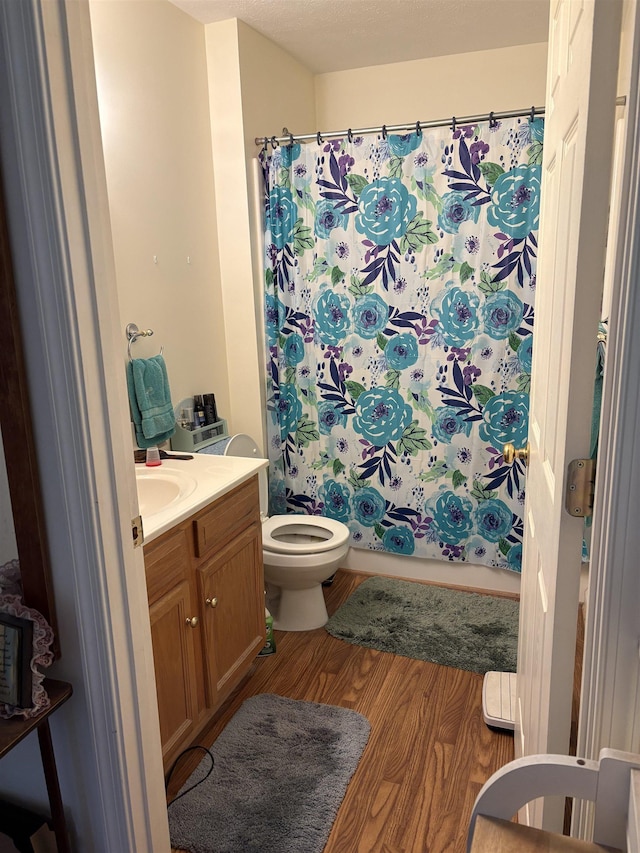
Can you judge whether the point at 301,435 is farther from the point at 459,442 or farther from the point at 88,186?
the point at 88,186

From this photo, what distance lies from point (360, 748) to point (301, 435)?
1507mm

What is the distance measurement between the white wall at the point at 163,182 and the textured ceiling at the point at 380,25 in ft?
0.86

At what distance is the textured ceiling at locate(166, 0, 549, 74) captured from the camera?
255 cm

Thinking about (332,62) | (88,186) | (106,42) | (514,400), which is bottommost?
(514,400)

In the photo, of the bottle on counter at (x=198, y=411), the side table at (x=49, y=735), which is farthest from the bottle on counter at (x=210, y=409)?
the side table at (x=49, y=735)

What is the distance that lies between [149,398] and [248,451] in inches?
21.7

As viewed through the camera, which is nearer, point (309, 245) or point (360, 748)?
point (360, 748)

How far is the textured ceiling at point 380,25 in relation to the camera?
2551 millimetres

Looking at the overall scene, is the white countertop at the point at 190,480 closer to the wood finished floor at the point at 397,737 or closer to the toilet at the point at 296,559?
the toilet at the point at 296,559

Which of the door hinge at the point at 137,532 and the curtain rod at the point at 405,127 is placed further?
the curtain rod at the point at 405,127

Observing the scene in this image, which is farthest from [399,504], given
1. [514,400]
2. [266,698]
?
[266,698]

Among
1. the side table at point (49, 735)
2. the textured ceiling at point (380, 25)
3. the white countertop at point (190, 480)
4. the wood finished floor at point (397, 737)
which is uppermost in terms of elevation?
the textured ceiling at point (380, 25)

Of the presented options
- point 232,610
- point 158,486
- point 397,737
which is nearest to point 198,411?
point 158,486

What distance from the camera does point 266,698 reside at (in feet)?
7.52
